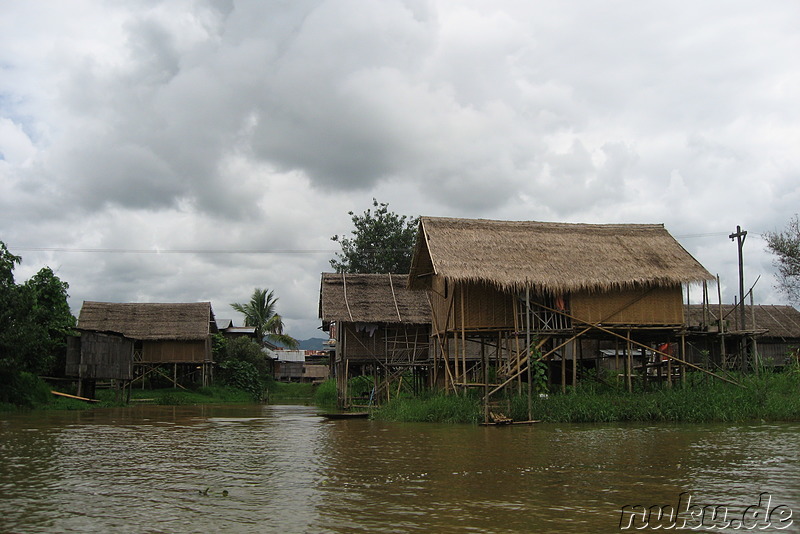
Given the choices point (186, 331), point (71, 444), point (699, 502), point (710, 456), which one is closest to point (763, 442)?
point (710, 456)

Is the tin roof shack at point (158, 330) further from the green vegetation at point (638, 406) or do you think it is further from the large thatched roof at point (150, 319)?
the green vegetation at point (638, 406)

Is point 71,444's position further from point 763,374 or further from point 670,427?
point 763,374

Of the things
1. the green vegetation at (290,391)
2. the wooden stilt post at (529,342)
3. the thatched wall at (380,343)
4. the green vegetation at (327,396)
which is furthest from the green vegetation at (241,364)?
the wooden stilt post at (529,342)

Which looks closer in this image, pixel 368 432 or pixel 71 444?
pixel 71 444

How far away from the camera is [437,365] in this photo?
71.2 ft

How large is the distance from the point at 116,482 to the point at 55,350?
55.4 ft

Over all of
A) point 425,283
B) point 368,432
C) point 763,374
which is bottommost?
point 368,432

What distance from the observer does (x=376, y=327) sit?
25344 mm

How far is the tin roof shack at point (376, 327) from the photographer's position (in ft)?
82.0

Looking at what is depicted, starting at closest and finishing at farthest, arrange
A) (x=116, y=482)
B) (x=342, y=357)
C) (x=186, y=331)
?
(x=116, y=482) → (x=342, y=357) → (x=186, y=331)

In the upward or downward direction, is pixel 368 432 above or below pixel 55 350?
below

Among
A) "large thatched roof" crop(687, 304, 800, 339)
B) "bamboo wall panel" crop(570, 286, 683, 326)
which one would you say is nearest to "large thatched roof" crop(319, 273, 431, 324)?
"bamboo wall panel" crop(570, 286, 683, 326)

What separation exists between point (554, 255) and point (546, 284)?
5.60 ft

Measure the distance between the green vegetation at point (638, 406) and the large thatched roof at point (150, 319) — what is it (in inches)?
809
